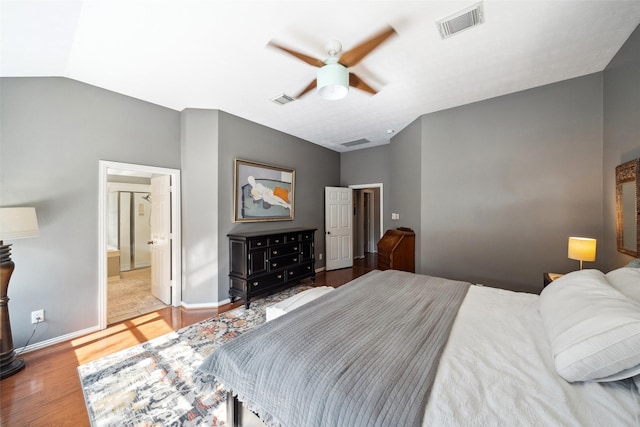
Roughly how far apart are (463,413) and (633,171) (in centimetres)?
261

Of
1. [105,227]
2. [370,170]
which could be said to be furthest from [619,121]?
[105,227]

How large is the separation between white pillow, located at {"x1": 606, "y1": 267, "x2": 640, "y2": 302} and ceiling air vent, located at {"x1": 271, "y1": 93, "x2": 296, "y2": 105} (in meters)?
3.33

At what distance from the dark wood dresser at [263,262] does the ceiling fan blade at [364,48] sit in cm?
247

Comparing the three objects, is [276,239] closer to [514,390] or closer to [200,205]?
[200,205]

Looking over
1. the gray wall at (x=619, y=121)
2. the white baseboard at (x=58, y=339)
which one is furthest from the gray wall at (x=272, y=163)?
the gray wall at (x=619, y=121)

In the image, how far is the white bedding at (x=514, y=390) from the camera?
0.77 metres

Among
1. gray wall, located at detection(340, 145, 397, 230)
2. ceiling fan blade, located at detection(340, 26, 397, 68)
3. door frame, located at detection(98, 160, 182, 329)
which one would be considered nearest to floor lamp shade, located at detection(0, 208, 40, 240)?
door frame, located at detection(98, 160, 182, 329)

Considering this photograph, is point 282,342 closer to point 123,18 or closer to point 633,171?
point 123,18

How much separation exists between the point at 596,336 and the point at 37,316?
13.9 feet

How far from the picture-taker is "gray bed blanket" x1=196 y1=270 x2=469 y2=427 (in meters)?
0.85

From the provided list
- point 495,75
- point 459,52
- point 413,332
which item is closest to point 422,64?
point 459,52

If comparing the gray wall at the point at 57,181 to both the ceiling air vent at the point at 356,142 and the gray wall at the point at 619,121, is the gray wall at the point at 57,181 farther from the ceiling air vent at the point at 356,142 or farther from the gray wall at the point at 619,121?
the gray wall at the point at 619,121

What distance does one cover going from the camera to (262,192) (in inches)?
158

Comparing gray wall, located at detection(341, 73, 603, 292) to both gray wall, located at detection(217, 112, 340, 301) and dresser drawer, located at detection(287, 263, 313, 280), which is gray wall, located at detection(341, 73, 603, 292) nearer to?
Answer: dresser drawer, located at detection(287, 263, 313, 280)
